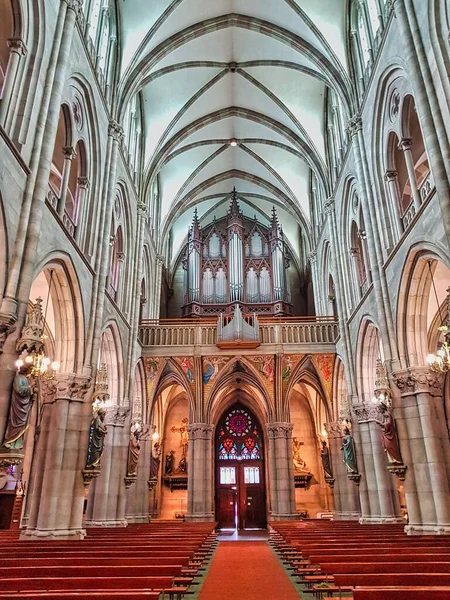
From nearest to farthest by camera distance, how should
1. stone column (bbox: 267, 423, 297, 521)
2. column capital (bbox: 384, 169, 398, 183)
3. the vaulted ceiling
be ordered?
column capital (bbox: 384, 169, 398, 183) → the vaulted ceiling → stone column (bbox: 267, 423, 297, 521)

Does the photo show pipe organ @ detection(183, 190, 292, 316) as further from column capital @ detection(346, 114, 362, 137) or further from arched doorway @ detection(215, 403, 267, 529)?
column capital @ detection(346, 114, 362, 137)

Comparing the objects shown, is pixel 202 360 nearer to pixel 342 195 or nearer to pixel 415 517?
pixel 342 195

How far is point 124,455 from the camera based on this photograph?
17.1 m

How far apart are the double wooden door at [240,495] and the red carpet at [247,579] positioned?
618 inches

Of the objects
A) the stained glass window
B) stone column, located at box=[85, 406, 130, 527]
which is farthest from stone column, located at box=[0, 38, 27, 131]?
the stained glass window

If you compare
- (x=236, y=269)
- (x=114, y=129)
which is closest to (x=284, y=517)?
(x=236, y=269)

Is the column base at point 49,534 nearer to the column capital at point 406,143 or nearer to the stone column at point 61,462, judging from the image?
the stone column at point 61,462

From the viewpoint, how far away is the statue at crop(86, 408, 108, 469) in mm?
12984

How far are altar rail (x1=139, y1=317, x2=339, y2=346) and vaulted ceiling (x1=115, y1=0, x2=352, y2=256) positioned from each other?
6.49m

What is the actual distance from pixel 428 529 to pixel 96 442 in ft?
28.1

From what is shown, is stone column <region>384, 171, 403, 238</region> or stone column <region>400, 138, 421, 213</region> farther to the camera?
stone column <region>384, 171, 403, 238</region>

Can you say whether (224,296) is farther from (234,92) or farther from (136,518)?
(136,518)

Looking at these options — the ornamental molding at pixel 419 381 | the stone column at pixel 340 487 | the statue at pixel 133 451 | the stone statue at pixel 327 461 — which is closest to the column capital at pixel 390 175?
the ornamental molding at pixel 419 381

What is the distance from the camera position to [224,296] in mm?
27719
